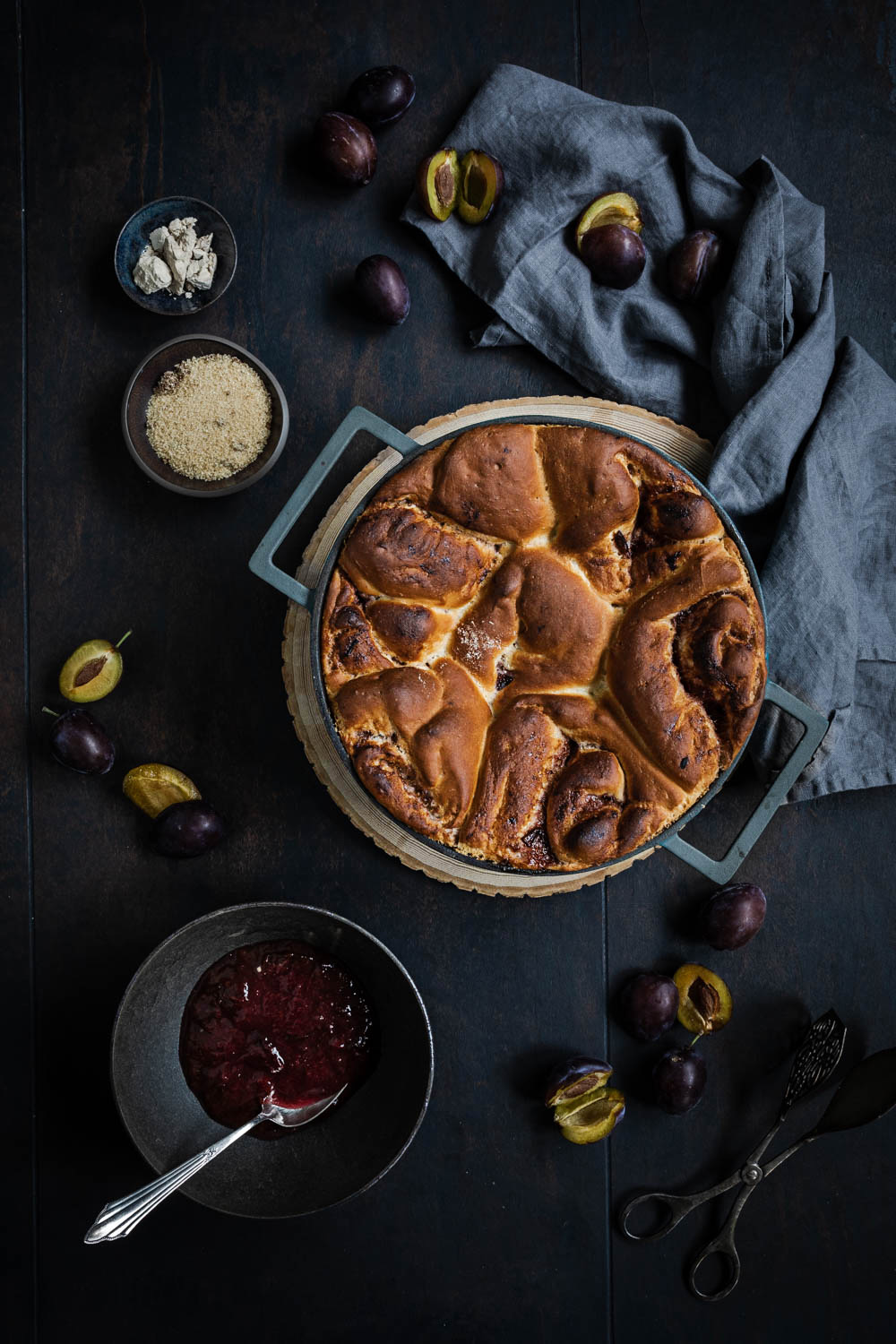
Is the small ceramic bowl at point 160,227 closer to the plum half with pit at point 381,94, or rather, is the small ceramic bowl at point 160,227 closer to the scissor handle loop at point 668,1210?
the plum half with pit at point 381,94

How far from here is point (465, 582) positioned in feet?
5.22

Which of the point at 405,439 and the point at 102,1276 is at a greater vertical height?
the point at 405,439

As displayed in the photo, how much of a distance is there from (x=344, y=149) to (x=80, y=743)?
1.29m

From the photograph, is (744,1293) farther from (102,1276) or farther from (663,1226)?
(102,1276)

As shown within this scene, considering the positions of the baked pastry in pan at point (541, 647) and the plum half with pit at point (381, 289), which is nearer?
the baked pastry in pan at point (541, 647)

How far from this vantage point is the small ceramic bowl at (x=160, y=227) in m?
1.86

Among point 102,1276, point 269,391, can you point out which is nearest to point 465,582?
point 269,391

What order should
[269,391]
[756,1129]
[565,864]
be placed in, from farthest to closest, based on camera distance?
[756,1129] → [269,391] → [565,864]

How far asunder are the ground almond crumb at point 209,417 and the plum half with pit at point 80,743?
20.9 inches

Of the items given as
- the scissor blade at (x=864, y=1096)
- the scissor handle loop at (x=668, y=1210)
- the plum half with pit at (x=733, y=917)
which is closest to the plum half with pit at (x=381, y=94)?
the plum half with pit at (x=733, y=917)

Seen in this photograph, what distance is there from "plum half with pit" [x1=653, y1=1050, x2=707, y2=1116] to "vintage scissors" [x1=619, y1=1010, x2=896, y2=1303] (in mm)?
176

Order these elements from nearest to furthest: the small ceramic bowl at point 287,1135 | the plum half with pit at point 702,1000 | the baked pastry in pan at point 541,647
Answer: the baked pastry in pan at point 541,647 → the small ceramic bowl at point 287,1135 → the plum half with pit at point 702,1000

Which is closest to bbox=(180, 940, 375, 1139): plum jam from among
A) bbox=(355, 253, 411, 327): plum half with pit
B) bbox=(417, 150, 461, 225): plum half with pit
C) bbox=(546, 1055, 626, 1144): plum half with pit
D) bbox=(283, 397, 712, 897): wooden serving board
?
bbox=(283, 397, 712, 897): wooden serving board

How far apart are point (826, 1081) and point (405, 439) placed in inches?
61.3
